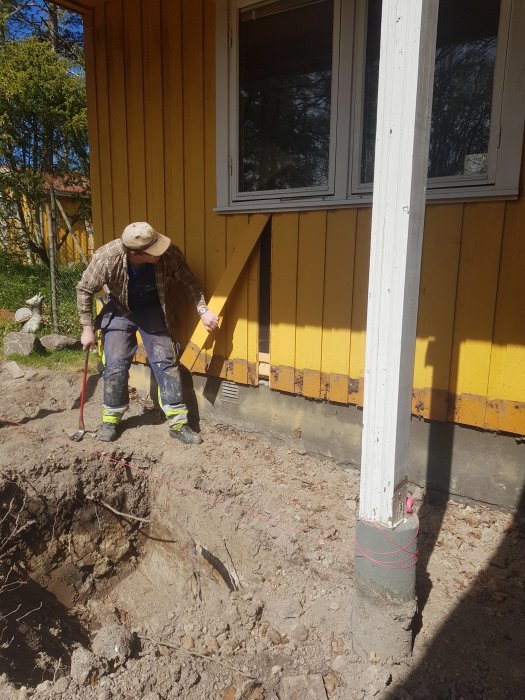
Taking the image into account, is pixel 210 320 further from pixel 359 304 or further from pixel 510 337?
pixel 510 337

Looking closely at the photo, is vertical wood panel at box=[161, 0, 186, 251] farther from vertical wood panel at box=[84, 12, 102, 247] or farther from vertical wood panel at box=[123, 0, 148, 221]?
vertical wood panel at box=[84, 12, 102, 247]

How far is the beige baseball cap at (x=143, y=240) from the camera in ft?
12.2

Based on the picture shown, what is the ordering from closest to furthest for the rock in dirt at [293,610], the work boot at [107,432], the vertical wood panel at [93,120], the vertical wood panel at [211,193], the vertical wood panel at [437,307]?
the rock in dirt at [293,610] < the vertical wood panel at [437,307] < the vertical wood panel at [211,193] < the work boot at [107,432] < the vertical wood panel at [93,120]

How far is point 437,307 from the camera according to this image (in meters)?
3.14

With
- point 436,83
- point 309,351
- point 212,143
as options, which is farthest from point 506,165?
point 212,143

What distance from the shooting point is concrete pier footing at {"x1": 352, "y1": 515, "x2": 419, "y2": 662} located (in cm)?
205

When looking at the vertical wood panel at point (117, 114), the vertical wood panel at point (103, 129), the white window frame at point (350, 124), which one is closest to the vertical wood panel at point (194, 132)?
the white window frame at point (350, 124)

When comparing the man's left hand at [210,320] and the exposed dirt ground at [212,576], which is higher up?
the man's left hand at [210,320]

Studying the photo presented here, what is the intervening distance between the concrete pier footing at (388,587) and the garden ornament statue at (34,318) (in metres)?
6.40

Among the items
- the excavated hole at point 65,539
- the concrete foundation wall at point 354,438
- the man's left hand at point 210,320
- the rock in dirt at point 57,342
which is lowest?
the excavated hole at point 65,539

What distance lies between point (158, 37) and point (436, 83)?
2623 mm

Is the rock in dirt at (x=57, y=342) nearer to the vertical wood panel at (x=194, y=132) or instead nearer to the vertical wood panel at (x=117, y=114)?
the vertical wood panel at (x=117, y=114)

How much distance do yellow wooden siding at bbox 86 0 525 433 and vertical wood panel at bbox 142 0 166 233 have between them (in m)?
0.01

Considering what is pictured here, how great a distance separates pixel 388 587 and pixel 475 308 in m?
1.81
